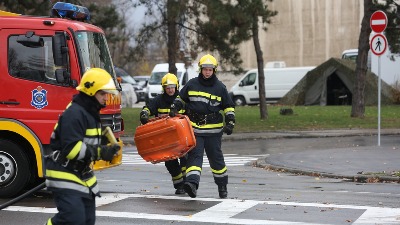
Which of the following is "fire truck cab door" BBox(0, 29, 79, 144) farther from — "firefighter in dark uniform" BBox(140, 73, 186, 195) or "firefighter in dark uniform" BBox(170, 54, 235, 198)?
"firefighter in dark uniform" BBox(170, 54, 235, 198)

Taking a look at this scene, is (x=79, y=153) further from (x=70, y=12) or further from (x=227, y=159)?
(x=227, y=159)

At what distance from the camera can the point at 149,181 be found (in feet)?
48.0

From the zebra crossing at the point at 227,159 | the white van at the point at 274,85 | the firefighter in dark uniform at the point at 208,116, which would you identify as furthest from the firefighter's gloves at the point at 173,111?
the white van at the point at 274,85

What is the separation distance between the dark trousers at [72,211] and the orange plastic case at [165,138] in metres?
4.37

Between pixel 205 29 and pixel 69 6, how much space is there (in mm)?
16344

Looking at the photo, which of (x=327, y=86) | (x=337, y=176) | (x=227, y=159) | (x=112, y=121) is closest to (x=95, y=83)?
(x=112, y=121)

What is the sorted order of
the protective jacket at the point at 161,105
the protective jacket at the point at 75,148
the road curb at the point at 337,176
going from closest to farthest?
the protective jacket at the point at 75,148, the protective jacket at the point at 161,105, the road curb at the point at 337,176

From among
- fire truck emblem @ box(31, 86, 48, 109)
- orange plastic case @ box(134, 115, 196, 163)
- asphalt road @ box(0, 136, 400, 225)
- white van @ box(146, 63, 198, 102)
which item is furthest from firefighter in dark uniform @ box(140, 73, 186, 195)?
white van @ box(146, 63, 198, 102)

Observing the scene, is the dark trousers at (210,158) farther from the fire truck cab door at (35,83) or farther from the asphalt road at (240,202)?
the fire truck cab door at (35,83)

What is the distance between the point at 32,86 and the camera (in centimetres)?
1217

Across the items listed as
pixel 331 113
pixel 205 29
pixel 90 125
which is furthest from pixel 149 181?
pixel 331 113

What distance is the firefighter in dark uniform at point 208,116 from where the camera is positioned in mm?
12047

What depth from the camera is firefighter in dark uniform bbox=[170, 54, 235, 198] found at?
39.5 feet

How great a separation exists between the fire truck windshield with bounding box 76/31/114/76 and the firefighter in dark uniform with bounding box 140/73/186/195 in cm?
83
